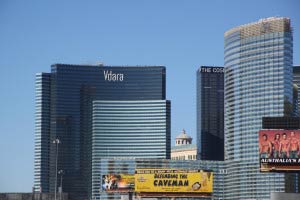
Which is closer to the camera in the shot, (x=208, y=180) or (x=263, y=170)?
(x=263, y=170)

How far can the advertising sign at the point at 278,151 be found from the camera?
12862 cm

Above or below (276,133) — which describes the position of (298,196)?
below

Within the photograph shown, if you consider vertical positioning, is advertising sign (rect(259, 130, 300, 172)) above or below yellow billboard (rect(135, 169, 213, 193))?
above

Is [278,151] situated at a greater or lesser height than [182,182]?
greater

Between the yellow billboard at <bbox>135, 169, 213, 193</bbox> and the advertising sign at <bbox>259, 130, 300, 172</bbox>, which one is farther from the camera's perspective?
the yellow billboard at <bbox>135, 169, 213, 193</bbox>

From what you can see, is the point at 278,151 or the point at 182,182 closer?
the point at 278,151

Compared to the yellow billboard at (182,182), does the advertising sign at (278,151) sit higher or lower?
higher

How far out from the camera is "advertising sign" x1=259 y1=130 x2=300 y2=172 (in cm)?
12862

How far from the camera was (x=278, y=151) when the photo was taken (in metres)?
130

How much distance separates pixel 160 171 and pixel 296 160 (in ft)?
187

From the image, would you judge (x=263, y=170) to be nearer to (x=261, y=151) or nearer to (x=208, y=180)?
(x=261, y=151)

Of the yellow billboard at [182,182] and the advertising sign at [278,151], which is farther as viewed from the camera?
the yellow billboard at [182,182]

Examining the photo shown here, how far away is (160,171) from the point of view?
183375mm

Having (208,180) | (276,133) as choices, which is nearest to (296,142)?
(276,133)
